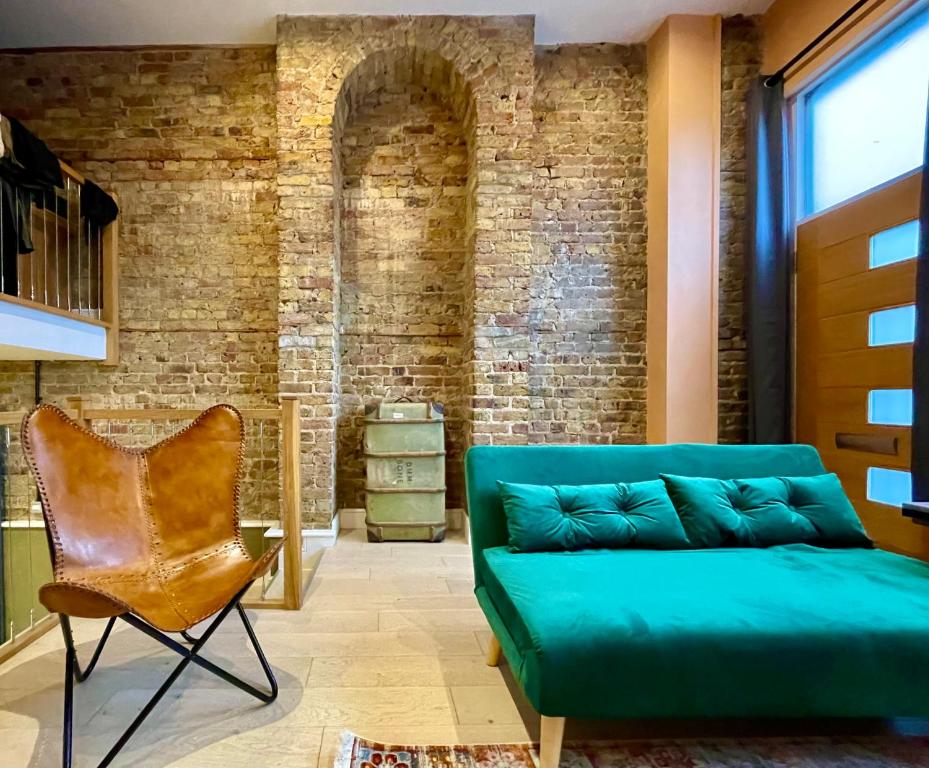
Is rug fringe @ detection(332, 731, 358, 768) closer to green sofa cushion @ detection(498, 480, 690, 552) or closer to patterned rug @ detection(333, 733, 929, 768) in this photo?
patterned rug @ detection(333, 733, 929, 768)

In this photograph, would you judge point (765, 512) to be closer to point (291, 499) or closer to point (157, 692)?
point (291, 499)

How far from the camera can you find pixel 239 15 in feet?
12.3

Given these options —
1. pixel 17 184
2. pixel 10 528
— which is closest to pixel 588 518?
pixel 17 184

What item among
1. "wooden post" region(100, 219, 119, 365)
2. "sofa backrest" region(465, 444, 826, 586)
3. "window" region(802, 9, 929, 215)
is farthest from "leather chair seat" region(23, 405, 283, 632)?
"window" region(802, 9, 929, 215)

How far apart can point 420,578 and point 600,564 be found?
151 cm

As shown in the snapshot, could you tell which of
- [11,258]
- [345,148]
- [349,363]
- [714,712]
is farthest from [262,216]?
[714,712]

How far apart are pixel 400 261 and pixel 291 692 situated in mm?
3246

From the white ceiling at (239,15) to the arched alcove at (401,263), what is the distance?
0.68 metres

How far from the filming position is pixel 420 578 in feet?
10.1

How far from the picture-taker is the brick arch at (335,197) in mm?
3766

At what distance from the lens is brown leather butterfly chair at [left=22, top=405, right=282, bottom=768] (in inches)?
67.2

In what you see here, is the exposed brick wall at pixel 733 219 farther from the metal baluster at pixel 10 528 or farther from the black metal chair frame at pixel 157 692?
the metal baluster at pixel 10 528

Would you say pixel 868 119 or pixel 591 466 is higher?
pixel 868 119

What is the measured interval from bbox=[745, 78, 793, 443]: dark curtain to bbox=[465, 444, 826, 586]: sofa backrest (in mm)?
1229
